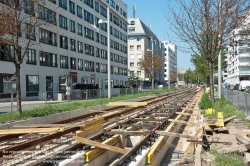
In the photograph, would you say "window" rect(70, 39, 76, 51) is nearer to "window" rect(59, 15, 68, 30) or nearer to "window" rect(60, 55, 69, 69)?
"window" rect(60, 55, 69, 69)

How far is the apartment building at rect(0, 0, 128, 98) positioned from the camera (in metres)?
36.1

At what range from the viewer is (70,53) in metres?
47.2

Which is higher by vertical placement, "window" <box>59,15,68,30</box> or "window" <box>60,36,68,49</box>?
"window" <box>59,15,68,30</box>

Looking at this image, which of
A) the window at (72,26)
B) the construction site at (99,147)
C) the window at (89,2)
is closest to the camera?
the construction site at (99,147)

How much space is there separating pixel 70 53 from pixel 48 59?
667 centimetres

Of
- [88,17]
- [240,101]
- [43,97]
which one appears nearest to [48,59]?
[88,17]

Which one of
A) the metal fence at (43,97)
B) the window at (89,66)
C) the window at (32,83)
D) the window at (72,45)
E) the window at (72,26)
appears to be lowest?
the metal fence at (43,97)

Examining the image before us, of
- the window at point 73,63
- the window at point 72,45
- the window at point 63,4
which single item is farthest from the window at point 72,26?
the window at point 73,63

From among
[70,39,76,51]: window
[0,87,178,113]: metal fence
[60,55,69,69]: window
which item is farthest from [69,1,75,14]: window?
[0,87,178,113]: metal fence

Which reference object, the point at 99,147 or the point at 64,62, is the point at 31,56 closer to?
the point at 64,62

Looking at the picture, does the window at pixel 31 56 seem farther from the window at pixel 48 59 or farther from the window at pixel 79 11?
the window at pixel 79 11

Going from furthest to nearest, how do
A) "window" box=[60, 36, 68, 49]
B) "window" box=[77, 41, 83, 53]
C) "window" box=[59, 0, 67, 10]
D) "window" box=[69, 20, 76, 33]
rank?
"window" box=[77, 41, 83, 53] < "window" box=[69, 20, 76, 33] < "window" box=[60, 36, 68, 49] < "window" box=[59, 0, 67, 10]

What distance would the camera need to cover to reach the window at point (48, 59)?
39375mm

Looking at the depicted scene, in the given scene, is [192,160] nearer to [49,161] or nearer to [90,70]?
[49,161]
